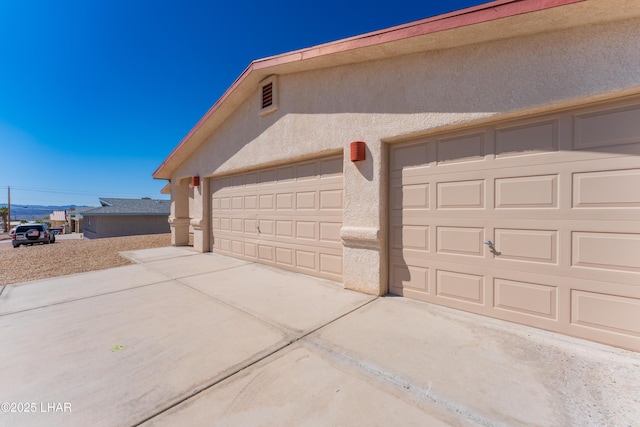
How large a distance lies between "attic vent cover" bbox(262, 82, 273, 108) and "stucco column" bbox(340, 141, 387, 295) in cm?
279

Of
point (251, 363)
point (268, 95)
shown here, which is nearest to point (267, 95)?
point (268, 95)

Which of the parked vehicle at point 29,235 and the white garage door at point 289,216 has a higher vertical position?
the white garage door at point 289,216

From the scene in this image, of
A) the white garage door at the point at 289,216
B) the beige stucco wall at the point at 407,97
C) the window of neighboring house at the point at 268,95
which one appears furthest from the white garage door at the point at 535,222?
the window of neighboring house at the point at 268,95

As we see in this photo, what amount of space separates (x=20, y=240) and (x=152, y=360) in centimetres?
2403

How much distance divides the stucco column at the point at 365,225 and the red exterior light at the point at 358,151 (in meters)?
0.07

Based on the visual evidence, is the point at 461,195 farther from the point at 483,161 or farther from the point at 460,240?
the point at 460,240

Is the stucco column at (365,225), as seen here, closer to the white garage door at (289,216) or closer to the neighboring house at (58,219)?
the white garage door at (289,216)

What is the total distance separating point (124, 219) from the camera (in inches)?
979

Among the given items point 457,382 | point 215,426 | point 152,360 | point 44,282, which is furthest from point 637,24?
point 44,282

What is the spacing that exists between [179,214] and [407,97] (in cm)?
1052

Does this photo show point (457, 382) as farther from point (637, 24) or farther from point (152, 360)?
point (637, 24)

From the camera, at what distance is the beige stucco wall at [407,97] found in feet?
9.46

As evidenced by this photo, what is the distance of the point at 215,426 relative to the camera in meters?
1.86

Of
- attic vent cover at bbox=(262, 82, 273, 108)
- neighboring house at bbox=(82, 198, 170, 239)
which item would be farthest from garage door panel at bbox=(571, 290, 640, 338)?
neighboring house at bbox=(82, 198, 170, 239)
